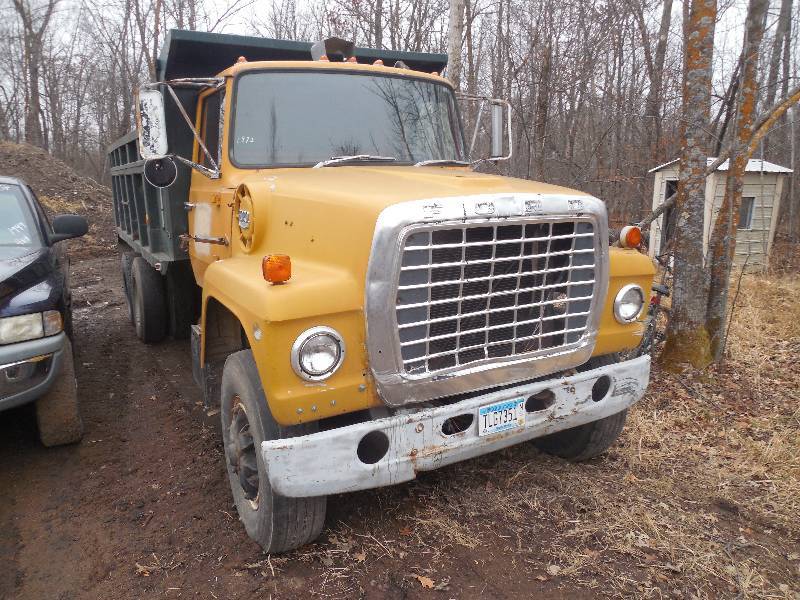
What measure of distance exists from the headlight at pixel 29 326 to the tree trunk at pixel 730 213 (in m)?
5.15

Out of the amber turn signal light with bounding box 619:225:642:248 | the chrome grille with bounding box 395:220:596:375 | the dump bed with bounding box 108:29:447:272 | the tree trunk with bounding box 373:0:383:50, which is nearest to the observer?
the chrome grille with bounding box 395:220:596:375

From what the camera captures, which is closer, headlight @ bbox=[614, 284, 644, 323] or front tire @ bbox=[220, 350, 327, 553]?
front tire @ bbox=[220, 350, 327, 553]

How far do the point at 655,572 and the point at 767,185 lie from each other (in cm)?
1139

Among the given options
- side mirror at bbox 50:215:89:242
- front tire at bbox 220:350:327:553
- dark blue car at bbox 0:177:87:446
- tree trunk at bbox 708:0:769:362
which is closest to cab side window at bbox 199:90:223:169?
side mirror at bbox 50:215:89:242

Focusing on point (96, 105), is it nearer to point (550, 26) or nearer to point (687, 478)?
point (550, 26)

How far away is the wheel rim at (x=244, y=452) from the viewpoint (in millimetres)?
3148

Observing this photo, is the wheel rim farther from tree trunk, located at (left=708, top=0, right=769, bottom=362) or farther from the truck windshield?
tree trunk, located at (left=708, top=0, right=769, bottom=362)

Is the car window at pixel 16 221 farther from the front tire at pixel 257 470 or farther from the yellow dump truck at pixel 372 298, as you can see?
the front tire at pixel 257 470

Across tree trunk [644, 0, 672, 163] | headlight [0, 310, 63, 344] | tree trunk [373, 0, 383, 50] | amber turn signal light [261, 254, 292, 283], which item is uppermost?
tree trunk [373, 0, 383, 50]

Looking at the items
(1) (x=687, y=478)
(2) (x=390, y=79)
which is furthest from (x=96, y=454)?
(1) (x=687, y=478)

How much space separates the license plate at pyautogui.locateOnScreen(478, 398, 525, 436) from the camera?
292cm

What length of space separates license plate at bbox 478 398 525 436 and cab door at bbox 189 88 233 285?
6.61ft

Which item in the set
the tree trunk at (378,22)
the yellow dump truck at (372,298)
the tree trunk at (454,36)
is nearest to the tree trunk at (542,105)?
the tree trunk at (454,36)

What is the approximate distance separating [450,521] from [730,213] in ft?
12.3
